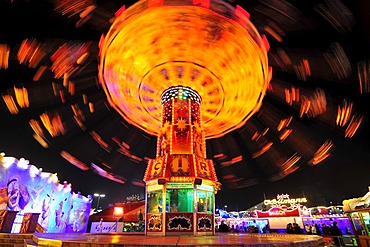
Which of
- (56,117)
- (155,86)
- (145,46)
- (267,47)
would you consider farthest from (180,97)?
(56,117)

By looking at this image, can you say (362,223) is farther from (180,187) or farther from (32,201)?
(32,201)

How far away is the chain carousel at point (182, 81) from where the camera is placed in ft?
41.5

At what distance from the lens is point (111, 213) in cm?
2602

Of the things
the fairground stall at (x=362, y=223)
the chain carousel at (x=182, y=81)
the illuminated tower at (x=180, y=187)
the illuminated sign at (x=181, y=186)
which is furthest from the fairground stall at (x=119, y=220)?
the fairground stall at (x=362, y=223)

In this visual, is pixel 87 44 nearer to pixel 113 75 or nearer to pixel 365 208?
pixel 113 75

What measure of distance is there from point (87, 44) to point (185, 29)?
6163 mm

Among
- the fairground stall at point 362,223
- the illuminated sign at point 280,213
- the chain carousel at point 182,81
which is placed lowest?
the fairground stall at point 362,223

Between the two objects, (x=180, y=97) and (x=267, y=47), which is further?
(x=180, y=97)

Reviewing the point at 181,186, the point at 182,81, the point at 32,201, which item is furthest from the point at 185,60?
the point at 32,201

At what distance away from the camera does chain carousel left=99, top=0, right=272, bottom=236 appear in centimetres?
1266

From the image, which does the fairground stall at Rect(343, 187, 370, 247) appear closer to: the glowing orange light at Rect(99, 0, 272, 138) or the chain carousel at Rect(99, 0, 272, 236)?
the chain carousel at Rect(99, 0, 272, 236)

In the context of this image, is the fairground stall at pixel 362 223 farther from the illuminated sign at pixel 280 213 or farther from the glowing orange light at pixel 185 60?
the illuminated sign at pixel 280 213

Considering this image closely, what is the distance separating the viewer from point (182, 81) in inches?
679

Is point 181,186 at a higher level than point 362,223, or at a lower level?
higher
